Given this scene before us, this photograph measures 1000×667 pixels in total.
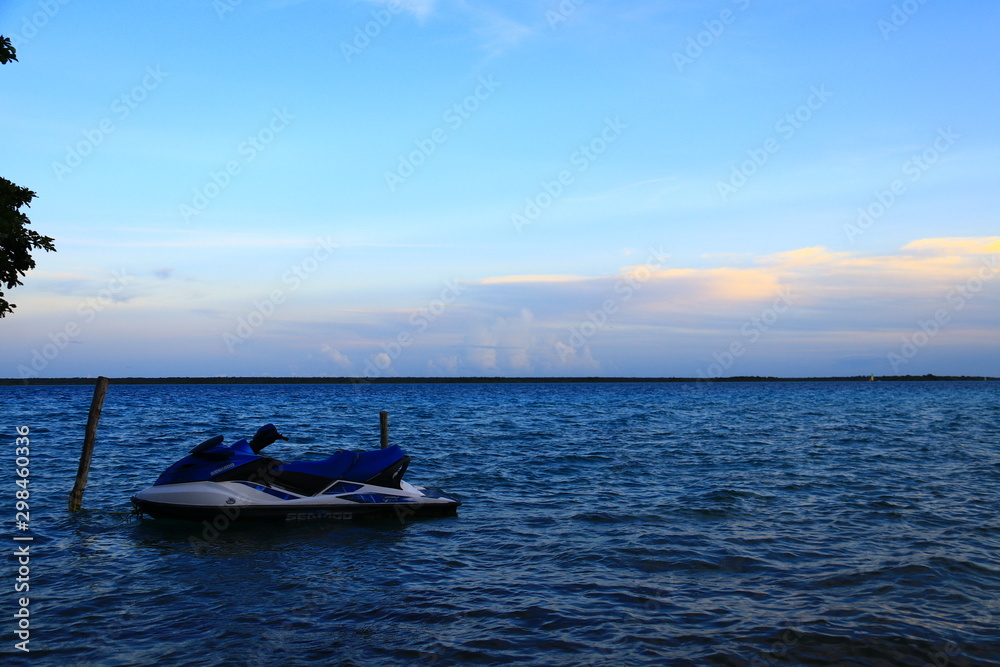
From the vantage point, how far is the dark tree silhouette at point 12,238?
37.7ft

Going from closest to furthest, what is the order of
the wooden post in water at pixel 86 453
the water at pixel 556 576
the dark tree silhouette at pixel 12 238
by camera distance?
the water at pixel 556 576, the dark tree silhouette at pixel 12 238, the wooden post in water at pixel 86 453

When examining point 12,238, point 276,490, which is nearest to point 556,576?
point 276,490

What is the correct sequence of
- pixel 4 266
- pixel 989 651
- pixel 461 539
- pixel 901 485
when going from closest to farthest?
pixel 989 651 < pixel 4 266 < pixel 461 539 < pixel 901 485

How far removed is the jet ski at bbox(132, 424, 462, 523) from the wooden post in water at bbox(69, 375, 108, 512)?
280cm

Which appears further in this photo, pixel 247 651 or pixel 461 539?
pixel 461 539

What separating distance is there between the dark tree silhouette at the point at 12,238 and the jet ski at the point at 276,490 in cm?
461

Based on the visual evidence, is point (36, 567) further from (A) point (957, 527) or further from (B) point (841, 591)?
(A) point (957, 527)

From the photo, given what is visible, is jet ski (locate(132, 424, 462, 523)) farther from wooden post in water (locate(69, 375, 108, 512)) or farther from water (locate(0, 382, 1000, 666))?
wooden post in water (locate(69, 375, 108, 512))

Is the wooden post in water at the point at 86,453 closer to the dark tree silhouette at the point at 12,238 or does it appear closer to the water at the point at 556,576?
the water at the point at 556,576

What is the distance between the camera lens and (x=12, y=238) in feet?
38.2

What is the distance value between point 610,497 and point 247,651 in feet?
37.2

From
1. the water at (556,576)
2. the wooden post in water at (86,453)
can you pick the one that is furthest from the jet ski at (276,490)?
the wooden post in water at (86,453)

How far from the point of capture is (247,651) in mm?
7586

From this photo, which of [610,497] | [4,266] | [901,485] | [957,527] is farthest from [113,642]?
[901,485]
